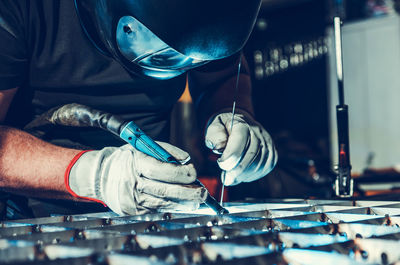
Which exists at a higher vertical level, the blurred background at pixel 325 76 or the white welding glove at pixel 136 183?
the blurred background at pixel 325 76

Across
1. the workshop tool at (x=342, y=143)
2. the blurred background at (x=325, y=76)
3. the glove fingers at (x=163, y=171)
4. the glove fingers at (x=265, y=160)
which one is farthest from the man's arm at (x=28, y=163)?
the blurred background at (x=325, y=76)

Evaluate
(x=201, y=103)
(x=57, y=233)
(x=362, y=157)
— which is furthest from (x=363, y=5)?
(x=57, y=233)

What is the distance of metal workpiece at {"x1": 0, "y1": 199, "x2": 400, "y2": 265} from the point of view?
0.48 meters

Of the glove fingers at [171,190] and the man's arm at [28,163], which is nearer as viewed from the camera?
the glove fingers at [171,190]

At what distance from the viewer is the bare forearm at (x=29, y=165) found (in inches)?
41.4

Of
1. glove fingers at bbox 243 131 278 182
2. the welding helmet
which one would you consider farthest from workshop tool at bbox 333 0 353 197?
the welding helmet

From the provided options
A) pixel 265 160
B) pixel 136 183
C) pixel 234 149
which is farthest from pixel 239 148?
pixel 136 183

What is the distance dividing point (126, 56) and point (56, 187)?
0.40 m

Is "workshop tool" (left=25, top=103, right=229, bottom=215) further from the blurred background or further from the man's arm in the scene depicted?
the blurred background

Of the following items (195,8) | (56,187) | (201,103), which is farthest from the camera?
(201,103)

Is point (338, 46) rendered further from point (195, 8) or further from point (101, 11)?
point (101, 11)

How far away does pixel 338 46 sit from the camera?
118 cm

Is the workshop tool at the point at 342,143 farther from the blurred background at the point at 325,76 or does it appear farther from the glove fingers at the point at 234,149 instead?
the blurred background at the point at 325,76

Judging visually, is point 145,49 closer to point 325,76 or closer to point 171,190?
point 171,190
